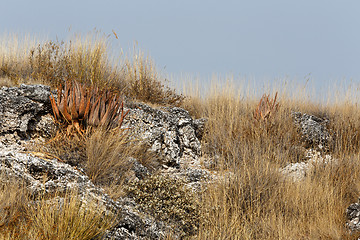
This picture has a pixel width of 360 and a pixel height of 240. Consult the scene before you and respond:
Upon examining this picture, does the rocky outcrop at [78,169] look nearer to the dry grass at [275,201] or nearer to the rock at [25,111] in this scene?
the rock at [25,111]

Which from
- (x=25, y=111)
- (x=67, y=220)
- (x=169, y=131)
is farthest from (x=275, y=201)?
(x=25, y=111)

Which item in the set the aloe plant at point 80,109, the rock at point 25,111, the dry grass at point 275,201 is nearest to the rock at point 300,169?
the dry grass at point 275,201

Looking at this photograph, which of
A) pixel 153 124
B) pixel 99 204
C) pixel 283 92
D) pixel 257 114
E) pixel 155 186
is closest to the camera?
pixel 99 204

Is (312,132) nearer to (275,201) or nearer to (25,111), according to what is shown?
(275,201)

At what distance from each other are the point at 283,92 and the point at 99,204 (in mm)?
6152

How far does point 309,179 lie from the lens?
16.8ft

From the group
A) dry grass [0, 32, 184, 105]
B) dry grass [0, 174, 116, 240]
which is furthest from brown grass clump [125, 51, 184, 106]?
dry grass [0, 174, 116, 240]

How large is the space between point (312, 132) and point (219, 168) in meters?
3.01

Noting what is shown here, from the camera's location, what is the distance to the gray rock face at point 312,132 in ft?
24.9

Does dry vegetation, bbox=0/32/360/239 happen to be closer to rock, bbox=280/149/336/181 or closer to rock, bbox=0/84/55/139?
rock, bbox=280/149/336/181

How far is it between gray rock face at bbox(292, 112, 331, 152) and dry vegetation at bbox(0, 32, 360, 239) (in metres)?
0.25

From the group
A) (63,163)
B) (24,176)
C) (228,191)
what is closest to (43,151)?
(63,163)

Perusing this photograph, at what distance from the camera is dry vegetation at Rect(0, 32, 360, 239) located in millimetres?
4074

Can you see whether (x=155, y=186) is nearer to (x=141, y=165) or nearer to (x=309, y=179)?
(x=141, y=165)
